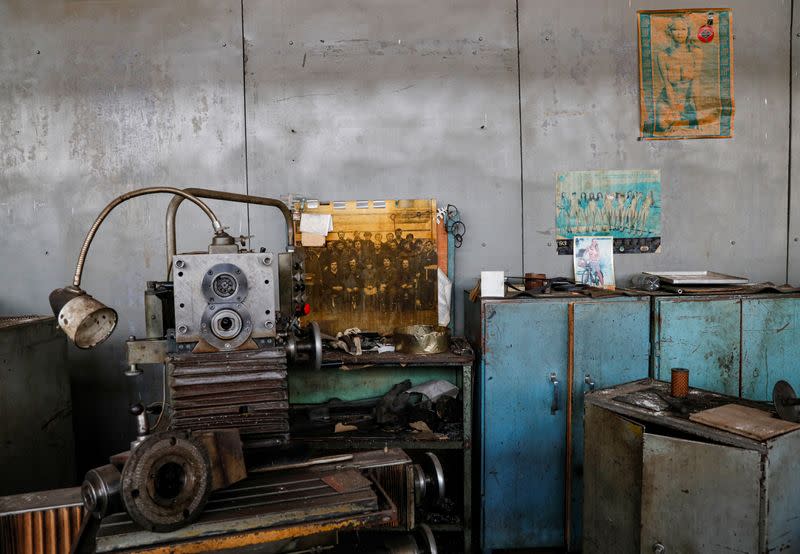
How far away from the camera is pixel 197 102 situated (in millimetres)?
2676

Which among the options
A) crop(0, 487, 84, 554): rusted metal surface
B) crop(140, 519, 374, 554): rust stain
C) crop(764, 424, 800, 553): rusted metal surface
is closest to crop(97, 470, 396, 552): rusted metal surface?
crop(140, 519, 374, 554): rust stain

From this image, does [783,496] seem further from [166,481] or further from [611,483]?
[166,481]

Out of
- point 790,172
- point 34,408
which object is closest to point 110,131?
point 34,408

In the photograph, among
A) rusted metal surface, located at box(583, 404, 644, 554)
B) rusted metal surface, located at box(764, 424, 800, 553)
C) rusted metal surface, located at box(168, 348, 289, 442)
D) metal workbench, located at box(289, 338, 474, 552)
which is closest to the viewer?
rusted metal surface, located at box(168, 348, 289, 442)

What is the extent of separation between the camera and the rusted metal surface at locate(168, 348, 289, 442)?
1.31 m

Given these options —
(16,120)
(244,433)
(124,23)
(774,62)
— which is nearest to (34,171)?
(16,120)

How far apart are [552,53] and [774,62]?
1.08 metres

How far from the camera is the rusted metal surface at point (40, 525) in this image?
3.95 feet

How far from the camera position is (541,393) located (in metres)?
2.29

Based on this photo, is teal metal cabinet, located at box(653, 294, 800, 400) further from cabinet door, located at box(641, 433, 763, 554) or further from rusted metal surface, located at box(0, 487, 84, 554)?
rusted metal surface, located at box(0, 487, 84, 554)

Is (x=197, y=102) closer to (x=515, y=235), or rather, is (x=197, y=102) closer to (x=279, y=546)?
(x=515, y=235)

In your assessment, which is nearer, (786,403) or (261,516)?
(261,516)

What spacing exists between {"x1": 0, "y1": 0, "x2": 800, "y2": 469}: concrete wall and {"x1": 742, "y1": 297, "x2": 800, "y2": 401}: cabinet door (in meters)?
0.56

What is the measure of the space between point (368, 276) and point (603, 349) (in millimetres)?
1074
